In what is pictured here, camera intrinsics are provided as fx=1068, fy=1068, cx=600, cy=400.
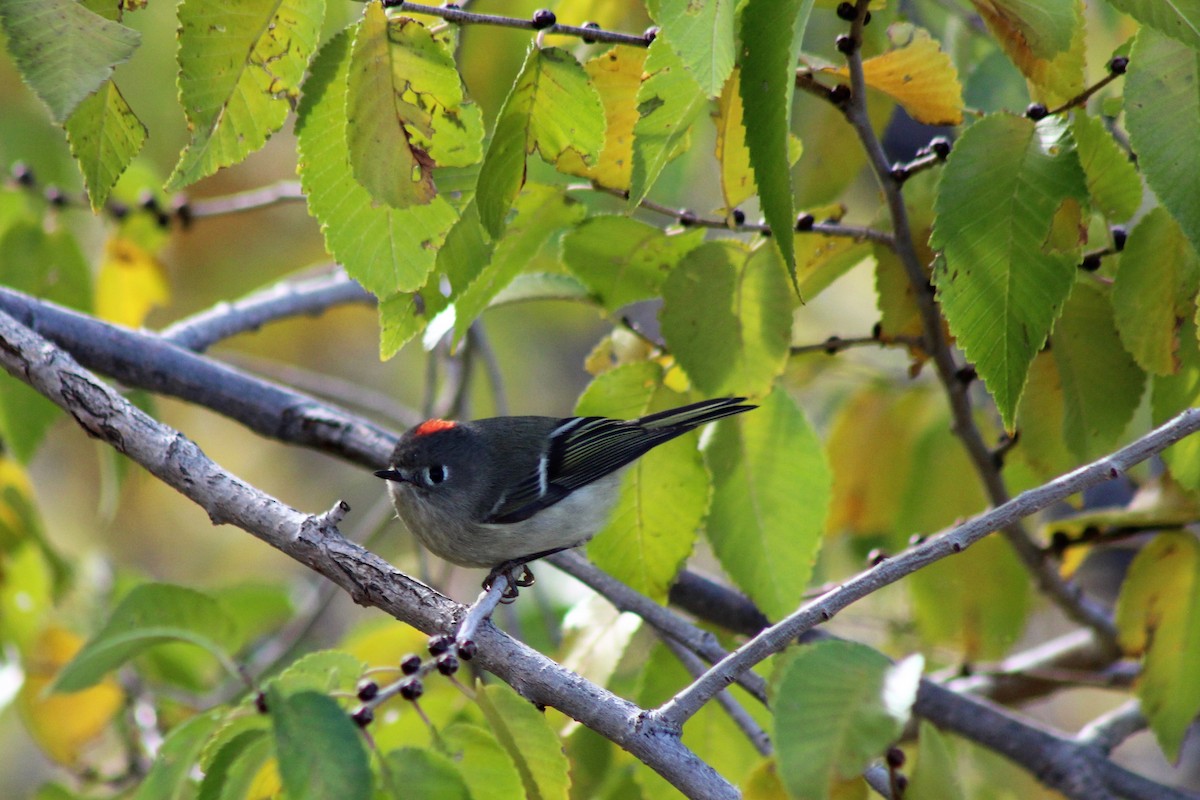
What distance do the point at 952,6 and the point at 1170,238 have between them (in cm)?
124

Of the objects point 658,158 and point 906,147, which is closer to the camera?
point 658,158

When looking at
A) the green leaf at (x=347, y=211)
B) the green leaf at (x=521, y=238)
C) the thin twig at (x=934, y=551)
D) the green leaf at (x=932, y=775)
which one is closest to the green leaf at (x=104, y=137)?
the green leaf at (x=347, y=211)

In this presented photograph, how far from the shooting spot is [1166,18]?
117cm

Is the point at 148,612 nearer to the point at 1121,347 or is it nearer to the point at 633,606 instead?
the point at 633,606

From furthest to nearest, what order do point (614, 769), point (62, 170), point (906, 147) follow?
point (906, 147)
point (62, 170)
point (614, 769)

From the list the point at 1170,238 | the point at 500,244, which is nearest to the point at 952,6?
the point at 1170,238

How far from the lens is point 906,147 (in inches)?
155

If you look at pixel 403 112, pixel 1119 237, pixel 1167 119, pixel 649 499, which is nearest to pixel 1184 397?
pixel 1119 237

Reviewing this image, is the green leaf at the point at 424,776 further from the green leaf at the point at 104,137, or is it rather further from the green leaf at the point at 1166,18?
the green leaf at the point at 1166,18

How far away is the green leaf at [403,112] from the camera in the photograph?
1.29 m

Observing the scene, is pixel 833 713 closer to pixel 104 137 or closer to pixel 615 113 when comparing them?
pixel 615 113

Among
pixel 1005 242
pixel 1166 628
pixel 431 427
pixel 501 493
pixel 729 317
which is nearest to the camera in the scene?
pixel 1005 242

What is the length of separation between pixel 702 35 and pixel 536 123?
0.29 meters

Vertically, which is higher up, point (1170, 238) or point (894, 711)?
point (1170, 238)
